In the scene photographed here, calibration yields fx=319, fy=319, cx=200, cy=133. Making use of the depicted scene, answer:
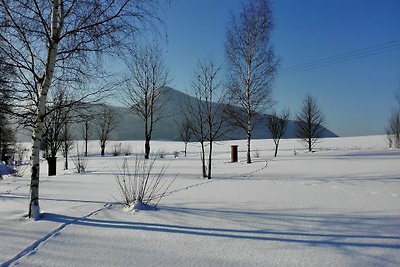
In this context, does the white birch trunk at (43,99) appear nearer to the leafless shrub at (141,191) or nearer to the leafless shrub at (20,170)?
the leafless shrub at (141,191)

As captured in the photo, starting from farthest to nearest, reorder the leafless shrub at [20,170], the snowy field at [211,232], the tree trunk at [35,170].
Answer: the leafless shrub at [20,170]
the tree trunk at [35,170]
the snowy field at [211,232]

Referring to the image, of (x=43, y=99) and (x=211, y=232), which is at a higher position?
(x=43, y=99)

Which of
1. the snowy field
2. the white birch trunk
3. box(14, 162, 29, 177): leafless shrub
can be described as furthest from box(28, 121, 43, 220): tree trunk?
box(14, 162, 29, 177): leafless shrub

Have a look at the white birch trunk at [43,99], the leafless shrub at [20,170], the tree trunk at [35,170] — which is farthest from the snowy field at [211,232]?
the leafless shrub at [20,170]

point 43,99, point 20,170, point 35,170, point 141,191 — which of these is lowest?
point 20,170

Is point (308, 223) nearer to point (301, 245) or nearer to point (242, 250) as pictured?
point (301, 245)

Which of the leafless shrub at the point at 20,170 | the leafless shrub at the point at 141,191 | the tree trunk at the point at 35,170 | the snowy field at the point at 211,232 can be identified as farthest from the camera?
the leafless shrub at the point at 20,170

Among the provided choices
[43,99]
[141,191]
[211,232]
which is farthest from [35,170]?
[211,232]

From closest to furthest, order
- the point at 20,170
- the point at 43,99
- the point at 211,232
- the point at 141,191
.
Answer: the point at 211,232 < the point at 43,99 < the point at 141,191 < the point at 20,170

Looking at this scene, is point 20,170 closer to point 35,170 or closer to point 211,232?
point 35,170

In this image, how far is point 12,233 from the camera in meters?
4.01

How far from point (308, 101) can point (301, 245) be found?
29.2 meters

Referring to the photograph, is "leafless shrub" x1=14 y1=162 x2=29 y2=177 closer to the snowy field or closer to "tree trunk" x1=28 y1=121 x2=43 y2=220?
the snowy field

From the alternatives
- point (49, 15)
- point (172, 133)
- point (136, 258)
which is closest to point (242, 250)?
point (136, 258)
